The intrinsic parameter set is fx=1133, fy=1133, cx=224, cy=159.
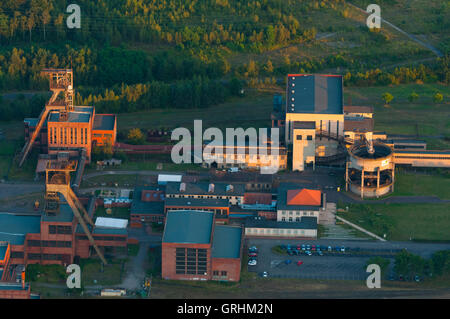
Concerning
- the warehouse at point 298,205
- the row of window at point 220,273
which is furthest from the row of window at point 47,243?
the warehouse at point 298,205

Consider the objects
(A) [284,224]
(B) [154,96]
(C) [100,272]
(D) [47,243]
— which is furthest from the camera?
(B) [154,96]

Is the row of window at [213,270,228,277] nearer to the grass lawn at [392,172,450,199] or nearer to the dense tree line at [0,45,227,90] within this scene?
the grass lawn at [392,172,450,199]

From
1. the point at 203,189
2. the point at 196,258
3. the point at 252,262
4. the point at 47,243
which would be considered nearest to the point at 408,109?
the point at 203,189

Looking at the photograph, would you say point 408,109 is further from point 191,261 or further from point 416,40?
point 191,261

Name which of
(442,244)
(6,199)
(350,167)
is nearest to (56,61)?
(6,199)

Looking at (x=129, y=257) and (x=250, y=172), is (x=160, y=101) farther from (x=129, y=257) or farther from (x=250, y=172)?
(x=129, y=257)
